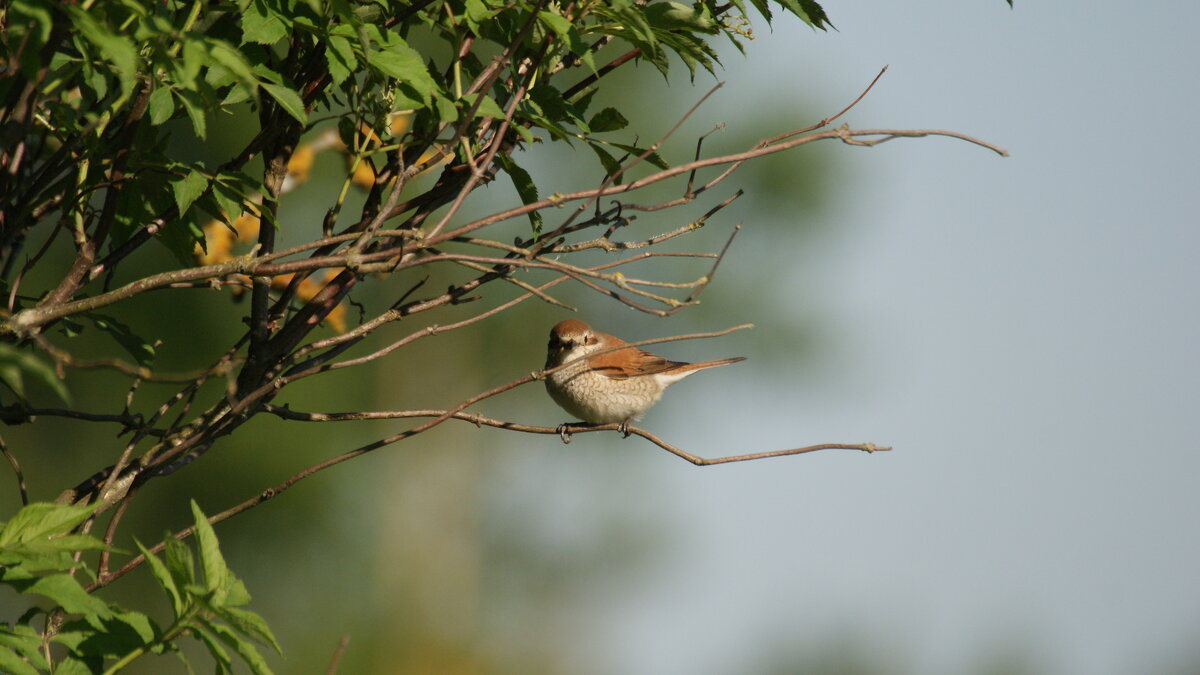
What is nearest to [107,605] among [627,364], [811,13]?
[811,13]

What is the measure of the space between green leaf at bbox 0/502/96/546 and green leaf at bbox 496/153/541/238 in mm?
1287

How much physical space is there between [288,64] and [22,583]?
54.4 inches

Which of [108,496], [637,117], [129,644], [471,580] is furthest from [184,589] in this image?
[471,580]

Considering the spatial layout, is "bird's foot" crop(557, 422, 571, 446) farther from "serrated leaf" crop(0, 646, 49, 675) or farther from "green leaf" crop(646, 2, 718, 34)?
"serrated leaf" crop(0, 646, 49, 675)

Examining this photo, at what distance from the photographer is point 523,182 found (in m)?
2.96

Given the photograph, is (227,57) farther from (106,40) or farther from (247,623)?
(247,623)

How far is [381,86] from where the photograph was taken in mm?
2617

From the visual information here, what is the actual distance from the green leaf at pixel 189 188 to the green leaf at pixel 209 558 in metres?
0.71

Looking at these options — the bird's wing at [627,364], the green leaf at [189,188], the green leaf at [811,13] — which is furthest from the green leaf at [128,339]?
the bird's wing at [627,364]

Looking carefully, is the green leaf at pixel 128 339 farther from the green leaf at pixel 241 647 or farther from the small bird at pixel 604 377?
the small bird at pixel 604 377

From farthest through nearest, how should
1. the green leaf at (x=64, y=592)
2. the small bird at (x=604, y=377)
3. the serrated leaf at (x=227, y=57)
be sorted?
the small bird at (x=604, y=377)
the green leaf at (x=64, y=592)
the serrated leaf at (x=227, y=57)

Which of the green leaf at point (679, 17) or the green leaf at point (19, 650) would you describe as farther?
the green leaf at point (679, 17)

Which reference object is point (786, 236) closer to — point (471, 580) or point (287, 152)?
point (471, 580)

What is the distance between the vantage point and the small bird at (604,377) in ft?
20.0
